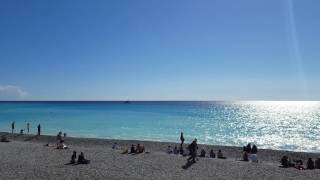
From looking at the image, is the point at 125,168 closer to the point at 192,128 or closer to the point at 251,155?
the point at 251,155

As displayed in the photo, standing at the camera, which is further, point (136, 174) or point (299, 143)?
point (299, 143)

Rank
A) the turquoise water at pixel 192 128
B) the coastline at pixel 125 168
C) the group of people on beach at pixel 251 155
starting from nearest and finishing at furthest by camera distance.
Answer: the coastline at pixel 125 168 < the group of people on beach at pixel 251 155 < the turquoise water at pixel 192 128

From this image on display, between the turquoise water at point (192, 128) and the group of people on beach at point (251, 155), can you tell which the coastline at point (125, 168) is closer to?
the group of people on beach at point (251, 155)

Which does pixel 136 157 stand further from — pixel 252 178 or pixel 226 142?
pixel 226 142

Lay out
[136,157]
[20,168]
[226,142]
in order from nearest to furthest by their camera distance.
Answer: [20,168] < [136,157] < [226,142]

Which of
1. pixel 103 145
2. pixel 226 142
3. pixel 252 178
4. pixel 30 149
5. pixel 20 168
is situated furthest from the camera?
pixel 226 142

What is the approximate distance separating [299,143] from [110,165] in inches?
1120

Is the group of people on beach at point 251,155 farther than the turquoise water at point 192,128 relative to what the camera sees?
No

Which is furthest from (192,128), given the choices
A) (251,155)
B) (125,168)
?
(125,168)

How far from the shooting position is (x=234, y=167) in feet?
64.6

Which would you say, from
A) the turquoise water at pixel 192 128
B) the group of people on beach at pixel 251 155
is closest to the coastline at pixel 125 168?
the group of people on beach at pixel 251 155

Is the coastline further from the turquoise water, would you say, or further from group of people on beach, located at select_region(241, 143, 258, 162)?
the turquoise water

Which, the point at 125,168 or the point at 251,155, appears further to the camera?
the point at 251,155

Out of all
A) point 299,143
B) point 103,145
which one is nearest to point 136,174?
point 103,145
